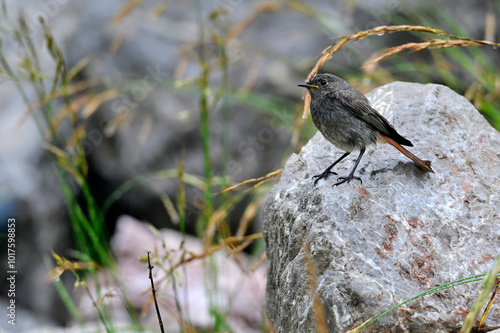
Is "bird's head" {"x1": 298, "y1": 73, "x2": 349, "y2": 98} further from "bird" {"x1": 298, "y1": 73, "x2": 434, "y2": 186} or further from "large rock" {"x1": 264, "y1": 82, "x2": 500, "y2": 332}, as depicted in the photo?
"large rock" {"x1": 264, "y1": 82, "x2": 500, "y2": 332}

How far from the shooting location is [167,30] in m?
7.17

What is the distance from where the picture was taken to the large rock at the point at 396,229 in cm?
225

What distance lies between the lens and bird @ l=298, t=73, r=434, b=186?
2.81 m

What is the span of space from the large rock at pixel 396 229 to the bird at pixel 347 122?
99 mm

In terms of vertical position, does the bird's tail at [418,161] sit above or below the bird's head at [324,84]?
below

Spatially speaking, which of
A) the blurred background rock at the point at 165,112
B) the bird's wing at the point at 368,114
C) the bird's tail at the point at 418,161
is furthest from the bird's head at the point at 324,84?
the blurred background rock at the point at 165,112

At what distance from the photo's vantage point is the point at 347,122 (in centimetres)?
308

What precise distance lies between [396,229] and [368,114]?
80cm

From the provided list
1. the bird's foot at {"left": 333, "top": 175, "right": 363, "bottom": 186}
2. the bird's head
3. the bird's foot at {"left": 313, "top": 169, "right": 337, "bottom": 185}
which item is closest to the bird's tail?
the bird's foot at {"left": 333, "top": 175, "right": 363, "bottom": 186}

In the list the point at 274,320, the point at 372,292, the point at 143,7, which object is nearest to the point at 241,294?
the point at 274,320

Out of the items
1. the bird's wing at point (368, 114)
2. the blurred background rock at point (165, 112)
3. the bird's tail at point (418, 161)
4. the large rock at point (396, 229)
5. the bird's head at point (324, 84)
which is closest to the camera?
the large rock at point (396, 229)

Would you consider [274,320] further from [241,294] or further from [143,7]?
[143,7]

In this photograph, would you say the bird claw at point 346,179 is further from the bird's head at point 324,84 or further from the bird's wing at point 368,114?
the bird's head at point 324,84

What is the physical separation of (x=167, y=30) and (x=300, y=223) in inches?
204
